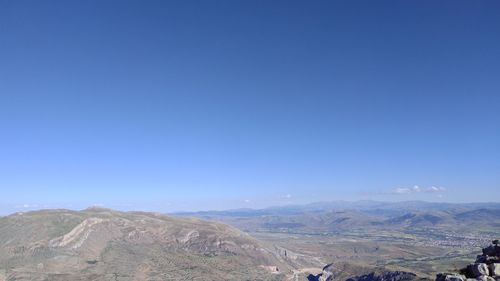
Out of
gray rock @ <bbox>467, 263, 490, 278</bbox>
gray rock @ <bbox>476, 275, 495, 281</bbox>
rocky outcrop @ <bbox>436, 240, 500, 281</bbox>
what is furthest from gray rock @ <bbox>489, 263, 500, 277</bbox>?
gray rock @ <bbox>476, 275, 495, 281</bbox>

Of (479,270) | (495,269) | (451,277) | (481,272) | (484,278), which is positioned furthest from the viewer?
(451,277)

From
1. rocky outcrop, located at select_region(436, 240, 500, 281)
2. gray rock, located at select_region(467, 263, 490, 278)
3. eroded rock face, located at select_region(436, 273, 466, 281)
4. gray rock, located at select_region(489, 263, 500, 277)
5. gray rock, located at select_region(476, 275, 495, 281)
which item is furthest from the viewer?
eroded rock face, located at select_region(436, 273, 466, 281)

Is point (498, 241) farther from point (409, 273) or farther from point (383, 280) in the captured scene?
point (383, 280)

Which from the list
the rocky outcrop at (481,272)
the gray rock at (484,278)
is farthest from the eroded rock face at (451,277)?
the gray rock at (484,278)

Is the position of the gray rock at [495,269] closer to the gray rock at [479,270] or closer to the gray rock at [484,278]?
the gray rock at [479,270]

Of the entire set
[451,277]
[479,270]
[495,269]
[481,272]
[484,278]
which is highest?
[495,269]

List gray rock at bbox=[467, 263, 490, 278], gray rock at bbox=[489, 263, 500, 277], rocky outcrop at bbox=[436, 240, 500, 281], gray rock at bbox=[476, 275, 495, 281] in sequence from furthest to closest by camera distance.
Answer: gray rock at bbox=[467, 263, 490, 278] → gray rock at bbox=[489, 263, 500, 277] → rocky outcrop at bbox=[436, 240, 500, 281] → gray rock at bbox=[476, 275, 495, 281]

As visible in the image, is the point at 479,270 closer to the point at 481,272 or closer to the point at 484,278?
the point at 481,272

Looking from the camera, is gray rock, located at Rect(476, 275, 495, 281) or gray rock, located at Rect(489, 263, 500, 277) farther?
gray rock, located at Rect(489, 263, 500, 277)

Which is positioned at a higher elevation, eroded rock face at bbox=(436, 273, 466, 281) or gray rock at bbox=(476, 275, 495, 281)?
gray rock at bbox=(476, 275, 495, 281)

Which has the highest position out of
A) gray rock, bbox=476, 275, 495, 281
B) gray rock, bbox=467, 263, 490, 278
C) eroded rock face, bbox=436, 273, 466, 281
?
gray rock, bbox=467, 263, 490, 278

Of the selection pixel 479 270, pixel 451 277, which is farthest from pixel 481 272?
pixel 451 277

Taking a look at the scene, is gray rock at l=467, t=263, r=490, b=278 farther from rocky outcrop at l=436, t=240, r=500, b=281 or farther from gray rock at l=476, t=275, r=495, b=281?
gray rock at l=476, t=275, r=495, b=281
